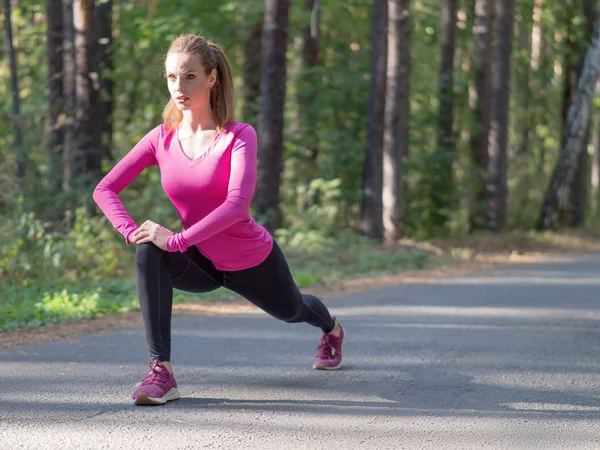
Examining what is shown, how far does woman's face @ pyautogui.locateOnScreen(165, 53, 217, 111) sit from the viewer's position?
5.48m

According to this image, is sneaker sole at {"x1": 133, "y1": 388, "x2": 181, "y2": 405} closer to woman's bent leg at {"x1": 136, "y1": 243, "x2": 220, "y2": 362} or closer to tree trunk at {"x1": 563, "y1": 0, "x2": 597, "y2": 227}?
woman's bent leg at {"x1": 136, "y1": 243, "x2": 220, "y2": 362}

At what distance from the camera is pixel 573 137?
23406mm

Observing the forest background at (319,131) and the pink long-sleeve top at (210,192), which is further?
the forest background at (319,131)

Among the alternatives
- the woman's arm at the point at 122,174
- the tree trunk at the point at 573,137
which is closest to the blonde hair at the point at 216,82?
the woman's arm at the point at 122,174

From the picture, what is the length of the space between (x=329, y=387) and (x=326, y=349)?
0.57 m

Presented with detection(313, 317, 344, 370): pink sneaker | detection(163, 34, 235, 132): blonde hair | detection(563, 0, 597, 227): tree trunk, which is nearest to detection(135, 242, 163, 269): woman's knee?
detection(163, 34, 235, 132): blonde hair

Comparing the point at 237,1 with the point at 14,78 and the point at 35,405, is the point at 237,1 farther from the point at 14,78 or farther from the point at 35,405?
the point at 35,405

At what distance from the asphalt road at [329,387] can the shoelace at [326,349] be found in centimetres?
13

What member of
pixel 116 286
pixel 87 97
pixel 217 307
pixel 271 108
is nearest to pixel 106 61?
pixel 87 97

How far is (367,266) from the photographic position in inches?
611

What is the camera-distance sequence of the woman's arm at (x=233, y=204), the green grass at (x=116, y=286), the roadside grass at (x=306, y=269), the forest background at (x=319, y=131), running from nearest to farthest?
1. the woman's arm at (x=233, y=204)
2. the green grass at (x=116, y=286)
3. the roadside grass at (x=306, y=269)
4. the forest background at (x=319, y=131)

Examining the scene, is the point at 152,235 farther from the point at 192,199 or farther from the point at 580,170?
the point at 580,170

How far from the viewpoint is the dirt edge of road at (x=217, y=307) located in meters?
8.02

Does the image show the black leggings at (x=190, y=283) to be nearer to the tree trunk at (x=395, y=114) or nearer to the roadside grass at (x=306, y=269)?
the roadside grass at (x=306, y=269)
